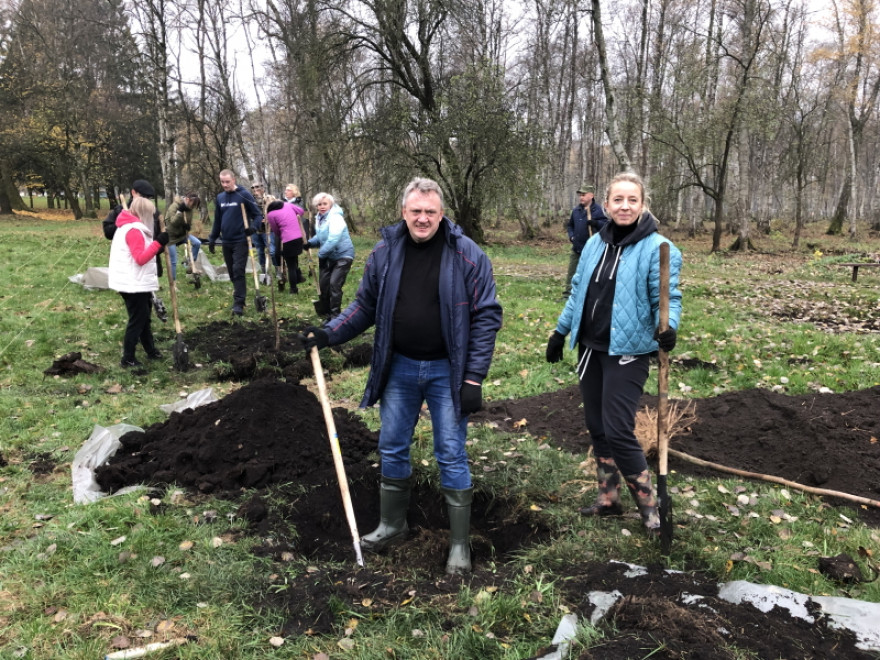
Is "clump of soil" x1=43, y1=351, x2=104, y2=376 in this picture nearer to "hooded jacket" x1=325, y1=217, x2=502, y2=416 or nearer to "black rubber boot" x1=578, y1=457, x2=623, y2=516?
"hooded jacket" x1=325, y1=217, x2=502, y2=416

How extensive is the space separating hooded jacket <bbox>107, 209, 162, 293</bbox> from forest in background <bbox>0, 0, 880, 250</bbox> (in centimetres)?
803

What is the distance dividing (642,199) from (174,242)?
28.7 feet

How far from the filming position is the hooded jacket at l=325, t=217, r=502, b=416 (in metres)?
3.13

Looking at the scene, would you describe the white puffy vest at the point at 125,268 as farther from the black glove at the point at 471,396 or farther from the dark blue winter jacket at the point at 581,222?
the dark blue winter jacket at the point at 581,222

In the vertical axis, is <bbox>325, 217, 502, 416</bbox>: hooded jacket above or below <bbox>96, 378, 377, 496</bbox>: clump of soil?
above

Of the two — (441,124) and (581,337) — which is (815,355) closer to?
(581,337)

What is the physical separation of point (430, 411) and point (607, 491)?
1394 mm

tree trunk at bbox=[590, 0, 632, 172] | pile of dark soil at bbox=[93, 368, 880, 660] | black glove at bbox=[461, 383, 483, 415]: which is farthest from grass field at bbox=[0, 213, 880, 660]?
tree trunk at bbox=[590, 0, 632, 172]

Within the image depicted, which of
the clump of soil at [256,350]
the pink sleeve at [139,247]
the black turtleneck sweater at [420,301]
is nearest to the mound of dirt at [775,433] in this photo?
the black turtleneck sweater at [420,301]

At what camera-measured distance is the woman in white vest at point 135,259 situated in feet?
22.1

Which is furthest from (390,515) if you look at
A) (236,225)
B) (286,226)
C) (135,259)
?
(286,226)

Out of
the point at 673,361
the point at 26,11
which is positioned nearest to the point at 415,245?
the point at 673,361

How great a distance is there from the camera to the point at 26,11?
93.6ft

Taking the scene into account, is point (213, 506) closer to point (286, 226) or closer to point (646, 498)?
point (646, 498)
